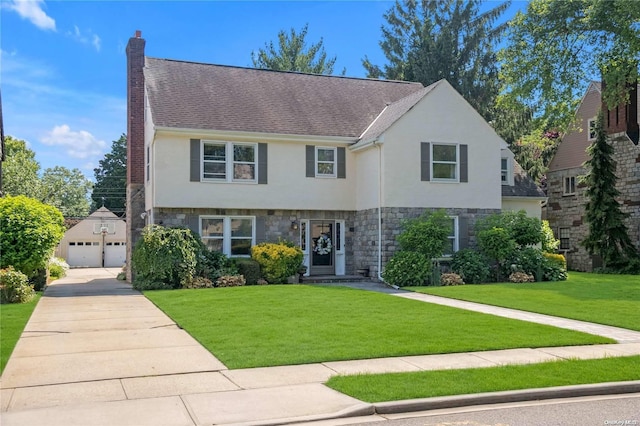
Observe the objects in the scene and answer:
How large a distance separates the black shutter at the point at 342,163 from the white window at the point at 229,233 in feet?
11.8

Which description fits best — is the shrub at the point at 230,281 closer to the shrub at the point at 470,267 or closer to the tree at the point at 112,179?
the shrub at the point at 470,267

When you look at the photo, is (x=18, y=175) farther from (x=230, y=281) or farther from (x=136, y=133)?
(x=230, y=281)

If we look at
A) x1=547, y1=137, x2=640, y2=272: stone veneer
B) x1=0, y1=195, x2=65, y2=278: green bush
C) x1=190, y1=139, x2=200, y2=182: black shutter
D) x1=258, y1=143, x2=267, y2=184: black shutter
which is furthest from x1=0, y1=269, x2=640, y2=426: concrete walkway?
x1=547, y1=137, x2=640, y2=272: stone veneer

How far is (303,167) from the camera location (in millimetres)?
22109

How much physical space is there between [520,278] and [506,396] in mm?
14706

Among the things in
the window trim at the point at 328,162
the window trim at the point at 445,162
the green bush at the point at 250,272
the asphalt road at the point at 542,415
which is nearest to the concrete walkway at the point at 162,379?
the asphalt road at the point at 542,415

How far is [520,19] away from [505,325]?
17.2 metres

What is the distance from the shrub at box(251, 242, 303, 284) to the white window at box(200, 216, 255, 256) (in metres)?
1.12

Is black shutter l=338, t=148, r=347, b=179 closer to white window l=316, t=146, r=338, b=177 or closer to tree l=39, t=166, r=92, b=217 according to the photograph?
white window l=316, t=146, r=338, b=177

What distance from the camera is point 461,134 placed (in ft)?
71.6

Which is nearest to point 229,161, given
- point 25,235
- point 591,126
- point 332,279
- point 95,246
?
point 332,279

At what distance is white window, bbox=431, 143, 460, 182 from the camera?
21.7m

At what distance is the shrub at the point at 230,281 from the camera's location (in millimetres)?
19453

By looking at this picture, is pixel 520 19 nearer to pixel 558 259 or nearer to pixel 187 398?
pixel 558 259
